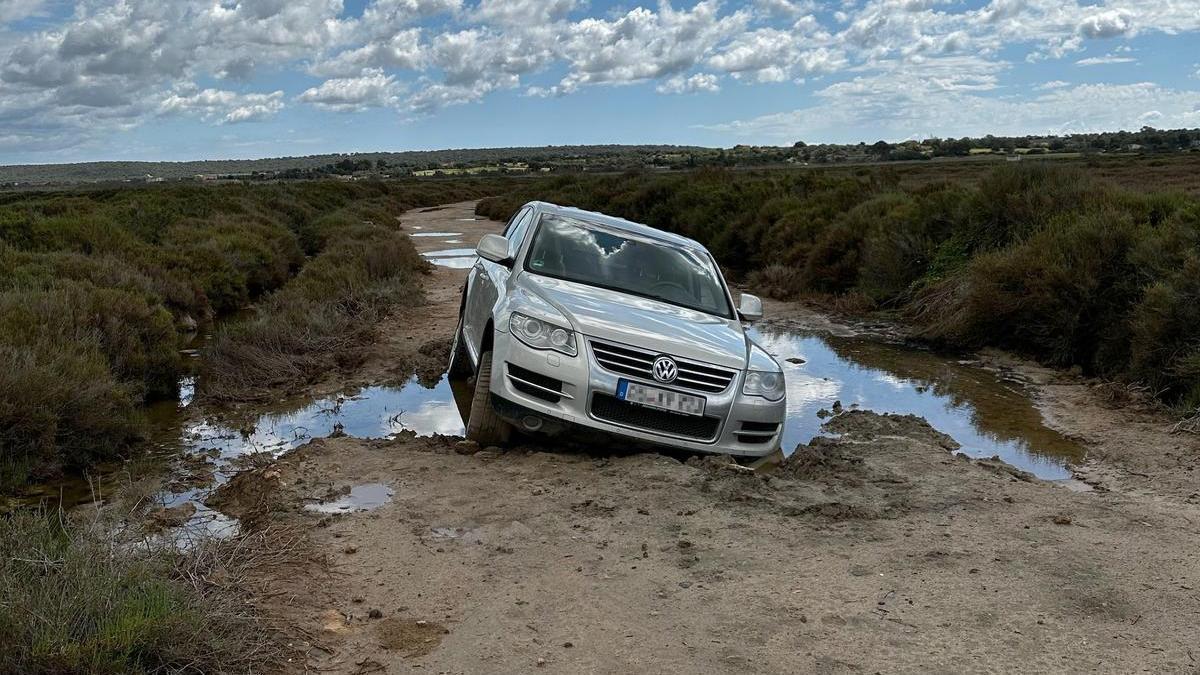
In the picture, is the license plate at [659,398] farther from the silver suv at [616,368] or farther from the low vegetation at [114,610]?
the low vegetation at [114,610]

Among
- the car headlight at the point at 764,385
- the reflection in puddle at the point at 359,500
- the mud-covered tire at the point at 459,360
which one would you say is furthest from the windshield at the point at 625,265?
the reflection in puddle at the point at 359,500

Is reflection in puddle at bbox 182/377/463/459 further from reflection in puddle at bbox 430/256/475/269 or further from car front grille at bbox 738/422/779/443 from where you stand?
reflection in puddle at bbox 430/256/475/269

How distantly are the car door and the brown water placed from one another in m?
0.83

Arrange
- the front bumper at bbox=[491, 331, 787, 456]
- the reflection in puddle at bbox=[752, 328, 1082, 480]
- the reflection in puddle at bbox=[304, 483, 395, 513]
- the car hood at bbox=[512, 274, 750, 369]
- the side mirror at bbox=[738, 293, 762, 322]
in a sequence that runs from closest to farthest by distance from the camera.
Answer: the reflection in puddle at bbox=[304, 483, 395, 513] → the front bumper at bbox=[491, 331, 787, 456] → the car hood at bbox=[512, 274, 750, 369] → the side mirror at bbox=[738, 293, 762, 322] → the reflection in puddle at bbox=[752, 328, 1082, 480]

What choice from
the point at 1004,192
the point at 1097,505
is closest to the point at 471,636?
the point at 1097,505

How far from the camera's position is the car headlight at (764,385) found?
6578 mm

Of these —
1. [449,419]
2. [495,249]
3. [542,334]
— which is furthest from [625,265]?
[449,419]

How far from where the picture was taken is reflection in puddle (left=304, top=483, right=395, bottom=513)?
566cm

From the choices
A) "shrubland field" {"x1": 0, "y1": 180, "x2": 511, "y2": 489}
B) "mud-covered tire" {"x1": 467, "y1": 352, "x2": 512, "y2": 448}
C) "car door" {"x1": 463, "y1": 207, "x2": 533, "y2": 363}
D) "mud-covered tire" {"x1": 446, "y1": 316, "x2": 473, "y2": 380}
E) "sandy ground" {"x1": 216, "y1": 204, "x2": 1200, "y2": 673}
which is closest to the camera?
"sandy ground" {"x1": 216, "y1": 204, "x2": 1200, "y2": 673}

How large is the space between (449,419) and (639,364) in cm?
282

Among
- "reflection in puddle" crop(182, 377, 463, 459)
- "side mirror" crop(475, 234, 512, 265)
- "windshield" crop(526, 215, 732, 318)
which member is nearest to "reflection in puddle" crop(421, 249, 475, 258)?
"reflection in puddle" crop(182, 377, 463, 459)

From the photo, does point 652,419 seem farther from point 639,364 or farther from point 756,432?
point 756,432

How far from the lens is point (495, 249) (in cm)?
766

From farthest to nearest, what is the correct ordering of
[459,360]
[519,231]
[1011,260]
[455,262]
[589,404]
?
[455,262], [1011,260], [459,360], [519,231], [589,404]
